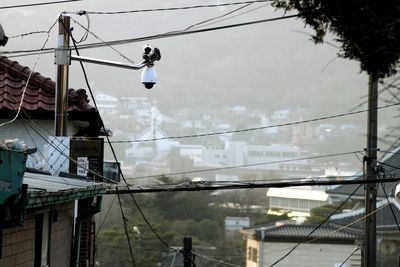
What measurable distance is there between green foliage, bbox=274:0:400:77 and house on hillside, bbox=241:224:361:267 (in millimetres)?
35004

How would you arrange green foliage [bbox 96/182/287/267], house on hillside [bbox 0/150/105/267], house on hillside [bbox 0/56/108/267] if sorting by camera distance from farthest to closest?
1. green foliage [bbox 96/182/287/267]
2. house on hillside [bbox 0/56/108/267]
3. house on hillside [bbox 0/150/105/267]

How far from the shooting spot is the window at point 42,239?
10.3 meters

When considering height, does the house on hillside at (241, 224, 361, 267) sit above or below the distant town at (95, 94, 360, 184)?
below

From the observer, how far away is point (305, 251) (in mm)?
44969

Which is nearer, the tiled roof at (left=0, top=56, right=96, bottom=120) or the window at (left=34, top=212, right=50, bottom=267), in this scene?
the window at (left=34, top=212, right=50, bottom=267)

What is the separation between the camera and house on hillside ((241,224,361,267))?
41.8 meters

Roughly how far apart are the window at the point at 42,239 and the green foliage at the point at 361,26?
5.88m

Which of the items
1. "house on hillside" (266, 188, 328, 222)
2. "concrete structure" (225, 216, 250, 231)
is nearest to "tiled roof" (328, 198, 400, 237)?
"concrete structure" (225, 216, 250, 231)

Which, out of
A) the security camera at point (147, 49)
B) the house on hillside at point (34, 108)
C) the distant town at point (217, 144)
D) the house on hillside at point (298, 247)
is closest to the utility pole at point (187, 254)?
the house on hillside at point (34, 108)

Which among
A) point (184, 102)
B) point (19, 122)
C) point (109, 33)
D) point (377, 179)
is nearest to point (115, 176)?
point (19, 122)

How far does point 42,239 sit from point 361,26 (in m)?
6.92

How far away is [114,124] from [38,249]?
41.8 metres

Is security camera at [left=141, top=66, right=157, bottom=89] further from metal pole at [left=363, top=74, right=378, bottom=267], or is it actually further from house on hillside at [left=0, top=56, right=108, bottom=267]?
metal pole at [left=363, top=74, right=378, bottom=267]

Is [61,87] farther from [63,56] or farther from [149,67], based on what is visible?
[149,67]
